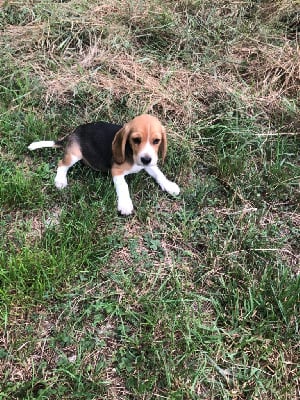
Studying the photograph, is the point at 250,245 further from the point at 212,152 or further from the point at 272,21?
the point at 272,21

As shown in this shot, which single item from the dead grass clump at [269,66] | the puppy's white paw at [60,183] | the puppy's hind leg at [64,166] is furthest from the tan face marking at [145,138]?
the dead grass clump at [269,66]

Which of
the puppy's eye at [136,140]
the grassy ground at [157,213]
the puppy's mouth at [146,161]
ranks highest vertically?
the puppy's eye at [136,140]

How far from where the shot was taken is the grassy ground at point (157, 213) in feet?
9.93

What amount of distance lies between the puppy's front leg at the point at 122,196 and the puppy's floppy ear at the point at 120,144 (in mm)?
210

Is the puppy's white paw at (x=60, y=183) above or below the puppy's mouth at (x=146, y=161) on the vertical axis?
below

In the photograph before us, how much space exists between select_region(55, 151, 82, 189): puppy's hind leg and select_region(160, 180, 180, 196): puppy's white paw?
0.81 metres

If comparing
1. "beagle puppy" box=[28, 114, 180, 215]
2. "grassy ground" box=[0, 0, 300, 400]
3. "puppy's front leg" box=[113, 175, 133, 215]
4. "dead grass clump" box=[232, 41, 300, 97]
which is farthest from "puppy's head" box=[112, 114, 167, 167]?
"dead grass clump" box=[232, 41, 300, 97]

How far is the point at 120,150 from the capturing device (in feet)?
11.9

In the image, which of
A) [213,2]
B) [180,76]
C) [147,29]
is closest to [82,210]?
[180,76]

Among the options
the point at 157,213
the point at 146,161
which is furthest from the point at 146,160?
the point at 157,213

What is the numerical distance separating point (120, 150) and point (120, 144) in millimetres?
50

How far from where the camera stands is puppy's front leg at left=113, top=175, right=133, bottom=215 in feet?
12.6

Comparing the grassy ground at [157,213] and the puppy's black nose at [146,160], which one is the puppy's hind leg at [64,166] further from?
the puppy's black nose at [146,160]

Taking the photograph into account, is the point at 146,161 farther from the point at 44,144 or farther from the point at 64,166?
the point at 44,144
